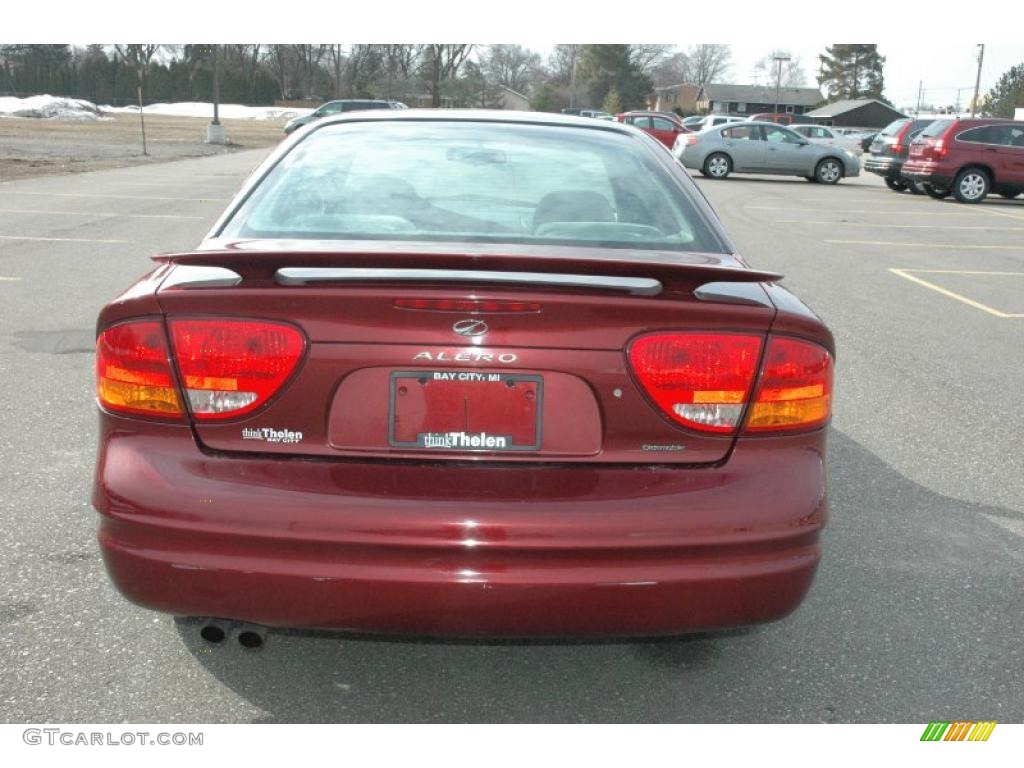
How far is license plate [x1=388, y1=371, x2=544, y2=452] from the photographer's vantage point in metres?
2.40

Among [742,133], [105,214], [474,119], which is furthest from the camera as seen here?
[742,133]

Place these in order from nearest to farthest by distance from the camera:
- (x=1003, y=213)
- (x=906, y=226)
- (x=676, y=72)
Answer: (x=906, y=226) → (x=1003, y=213) → (x=676, y=72)

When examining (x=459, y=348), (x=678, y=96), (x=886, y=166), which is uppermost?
(x=678, y=96)

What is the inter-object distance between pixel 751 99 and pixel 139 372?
123746mm

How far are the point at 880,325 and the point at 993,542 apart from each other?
465 centimetres

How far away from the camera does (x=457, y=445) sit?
242 cm

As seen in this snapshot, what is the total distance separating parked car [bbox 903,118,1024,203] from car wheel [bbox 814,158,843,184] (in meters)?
5.53

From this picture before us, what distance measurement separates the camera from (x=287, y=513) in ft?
7.73

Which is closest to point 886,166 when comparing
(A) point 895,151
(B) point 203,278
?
(A) point 895,151

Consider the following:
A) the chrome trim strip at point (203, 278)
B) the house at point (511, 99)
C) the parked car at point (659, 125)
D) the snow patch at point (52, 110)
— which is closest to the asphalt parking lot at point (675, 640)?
the chrome trim strip at point (203, 278)

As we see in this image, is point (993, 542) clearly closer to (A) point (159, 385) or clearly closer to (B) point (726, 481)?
(B) point (726, 481)

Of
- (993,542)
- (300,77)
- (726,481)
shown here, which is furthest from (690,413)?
(300,77)

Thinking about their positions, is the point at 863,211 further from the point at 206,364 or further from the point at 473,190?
the point at 206,364
